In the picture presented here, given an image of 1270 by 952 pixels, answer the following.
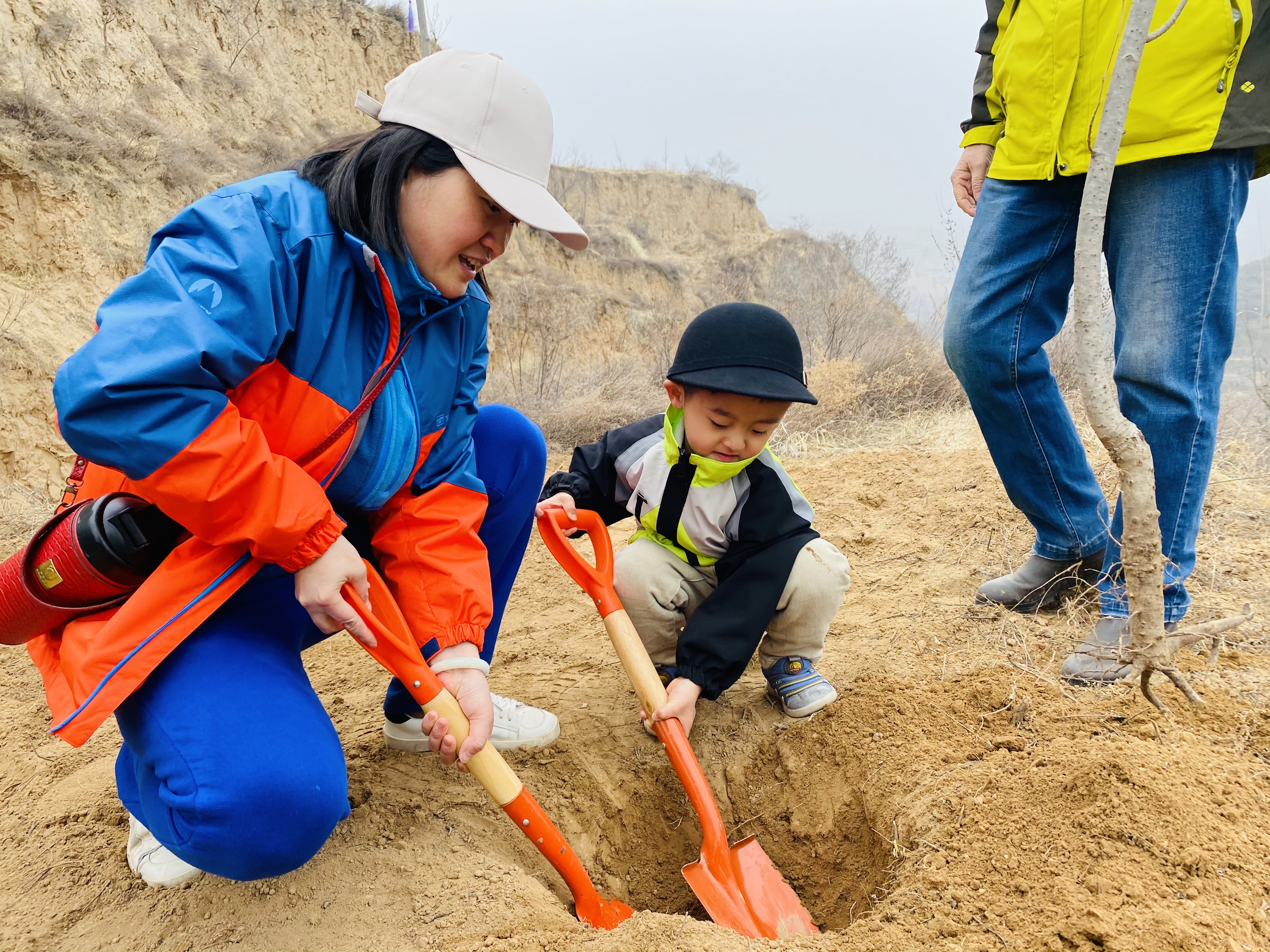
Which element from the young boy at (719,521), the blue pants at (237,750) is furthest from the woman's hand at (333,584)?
the young boy at (719,521)

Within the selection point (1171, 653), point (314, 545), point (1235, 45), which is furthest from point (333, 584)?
point (1235, 45)

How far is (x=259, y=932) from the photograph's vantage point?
1524 millimetres

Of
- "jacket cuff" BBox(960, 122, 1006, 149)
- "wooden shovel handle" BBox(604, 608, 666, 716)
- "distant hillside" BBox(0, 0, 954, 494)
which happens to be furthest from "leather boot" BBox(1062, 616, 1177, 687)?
"distant hillside" BBox(0, 0, 954, 494)

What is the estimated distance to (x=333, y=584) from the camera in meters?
1.48

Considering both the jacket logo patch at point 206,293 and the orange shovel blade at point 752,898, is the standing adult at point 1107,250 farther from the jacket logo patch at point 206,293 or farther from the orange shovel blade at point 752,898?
the jacket logo patch at point 206,293

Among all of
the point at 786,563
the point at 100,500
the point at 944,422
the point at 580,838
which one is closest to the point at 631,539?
the point at 786,563

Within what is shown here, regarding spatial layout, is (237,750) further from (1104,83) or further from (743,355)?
(1104,83)

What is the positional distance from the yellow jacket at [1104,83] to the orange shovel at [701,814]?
4.93 feet

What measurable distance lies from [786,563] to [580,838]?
2.73 ft

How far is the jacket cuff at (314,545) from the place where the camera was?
1.45 metres

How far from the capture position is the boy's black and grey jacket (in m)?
2.04

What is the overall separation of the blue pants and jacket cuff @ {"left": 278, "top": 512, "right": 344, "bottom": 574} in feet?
0.79

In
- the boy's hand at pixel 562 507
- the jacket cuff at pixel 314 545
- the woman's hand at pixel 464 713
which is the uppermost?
the jacket cuff at pixel 314 545

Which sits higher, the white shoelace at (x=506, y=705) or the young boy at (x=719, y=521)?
the young boy at (x=719, y=521)
